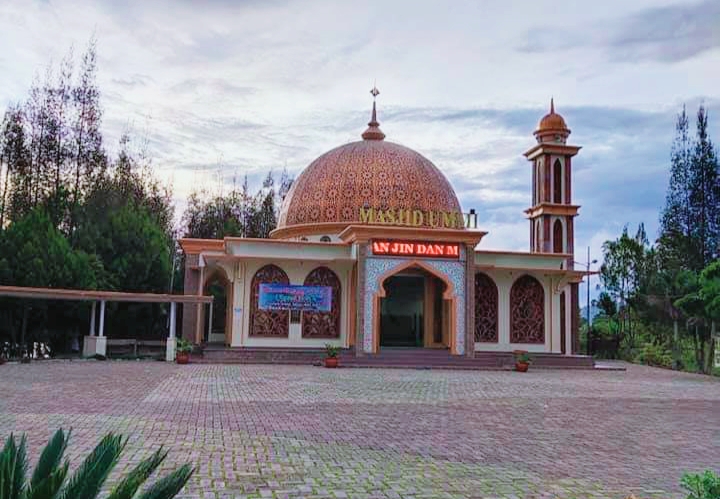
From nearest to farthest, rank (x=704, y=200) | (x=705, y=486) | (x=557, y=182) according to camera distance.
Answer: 1. (x=705, y=486)
2. (x=557, y=182)
3. (x=704, y=200)

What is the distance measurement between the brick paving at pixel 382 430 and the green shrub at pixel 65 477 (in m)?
2.70

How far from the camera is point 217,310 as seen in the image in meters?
27.9

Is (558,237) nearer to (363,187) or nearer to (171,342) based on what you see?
(363,187)

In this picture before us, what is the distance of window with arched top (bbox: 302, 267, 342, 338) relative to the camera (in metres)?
21.6

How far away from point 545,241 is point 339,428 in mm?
18462

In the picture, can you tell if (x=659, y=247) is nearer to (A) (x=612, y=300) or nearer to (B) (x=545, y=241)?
(A) (x=612, y=300)

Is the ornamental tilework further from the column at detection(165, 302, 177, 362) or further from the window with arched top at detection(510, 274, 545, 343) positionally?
the column at detection(165, 302, 177, 362)

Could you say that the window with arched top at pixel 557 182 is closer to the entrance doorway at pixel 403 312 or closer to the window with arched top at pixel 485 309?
the window with arched top at pixel 485 309

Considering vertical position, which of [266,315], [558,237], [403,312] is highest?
[558,237]

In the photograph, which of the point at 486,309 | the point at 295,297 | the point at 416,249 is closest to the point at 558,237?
the point at 486,309

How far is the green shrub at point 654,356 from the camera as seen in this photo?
81.6 feet

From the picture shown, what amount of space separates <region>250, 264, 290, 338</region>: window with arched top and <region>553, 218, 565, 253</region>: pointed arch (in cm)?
998

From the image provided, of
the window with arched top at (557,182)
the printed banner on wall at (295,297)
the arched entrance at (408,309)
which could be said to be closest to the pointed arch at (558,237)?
the window with arched top at (557,182)

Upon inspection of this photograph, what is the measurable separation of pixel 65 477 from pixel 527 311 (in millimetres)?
21493
